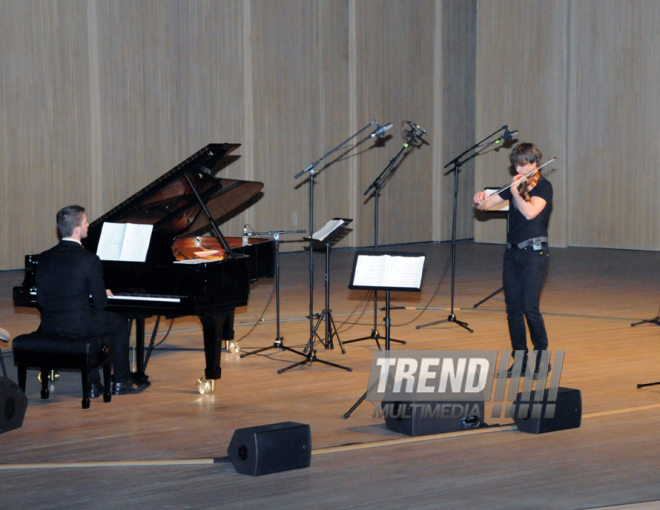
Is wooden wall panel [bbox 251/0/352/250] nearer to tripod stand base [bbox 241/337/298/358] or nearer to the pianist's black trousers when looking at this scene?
tripod stand base [bbox 241/337/298/358]

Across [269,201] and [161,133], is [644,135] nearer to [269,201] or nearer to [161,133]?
[269,201]

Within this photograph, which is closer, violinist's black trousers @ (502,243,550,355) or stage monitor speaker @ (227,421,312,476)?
stage monitor speaker @ (227,421,312,476)

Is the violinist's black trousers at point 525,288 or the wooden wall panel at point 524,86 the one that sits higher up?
the wooden wall panel at point 524,86

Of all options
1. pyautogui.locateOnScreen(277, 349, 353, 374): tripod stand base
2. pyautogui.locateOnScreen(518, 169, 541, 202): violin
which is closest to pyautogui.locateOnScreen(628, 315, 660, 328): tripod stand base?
pyautogui.locateOnScreen(518, 169, 541, 202): violin

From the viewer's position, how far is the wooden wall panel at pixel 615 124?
43.1 ft

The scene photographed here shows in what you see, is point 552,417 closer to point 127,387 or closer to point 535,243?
point 535,243

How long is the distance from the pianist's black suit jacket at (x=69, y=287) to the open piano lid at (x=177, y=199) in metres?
0.43

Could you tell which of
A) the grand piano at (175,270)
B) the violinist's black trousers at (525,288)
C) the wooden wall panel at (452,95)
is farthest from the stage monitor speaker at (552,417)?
the wooden wall panel at (452,95)

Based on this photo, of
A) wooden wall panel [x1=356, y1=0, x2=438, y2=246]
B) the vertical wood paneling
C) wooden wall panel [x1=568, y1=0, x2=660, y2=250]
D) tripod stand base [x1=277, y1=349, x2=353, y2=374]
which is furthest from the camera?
wooden wall panel [x1=356, y1=0, x2=438, y2=246]

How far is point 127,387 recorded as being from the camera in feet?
17.6

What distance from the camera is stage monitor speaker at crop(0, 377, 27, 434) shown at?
437 cm

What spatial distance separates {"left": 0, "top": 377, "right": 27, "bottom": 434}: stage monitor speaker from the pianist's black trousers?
1.85 ft

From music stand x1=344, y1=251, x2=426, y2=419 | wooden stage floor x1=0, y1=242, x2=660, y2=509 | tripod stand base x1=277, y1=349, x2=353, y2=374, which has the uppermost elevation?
music stand x1=344, y1=251, x2=426, y2=419

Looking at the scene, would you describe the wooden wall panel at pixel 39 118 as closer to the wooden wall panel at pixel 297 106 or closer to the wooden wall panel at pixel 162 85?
the wooden wall panel at pixel 162 85
